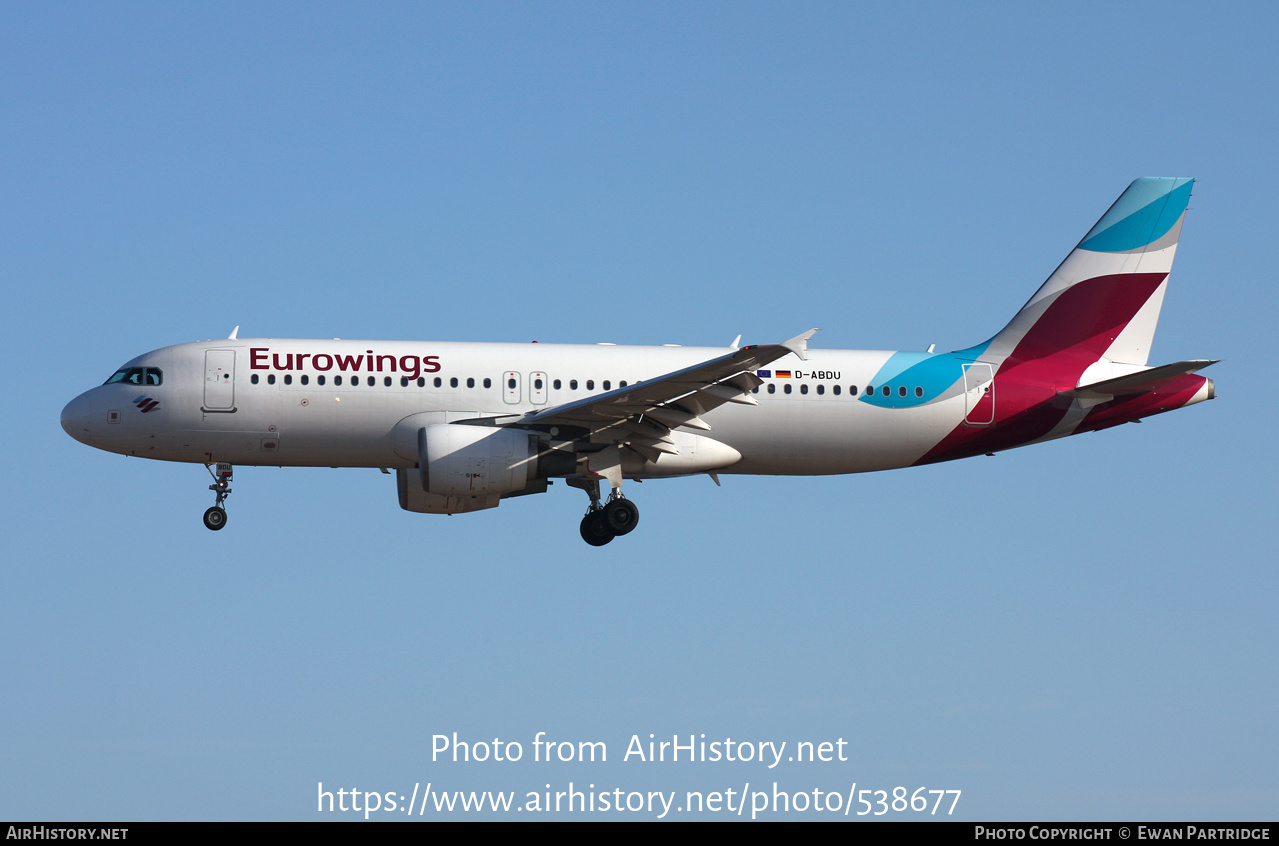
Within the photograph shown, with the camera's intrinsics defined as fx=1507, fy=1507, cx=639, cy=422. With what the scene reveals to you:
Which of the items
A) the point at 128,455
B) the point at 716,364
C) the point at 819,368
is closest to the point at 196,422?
the point at 128,455

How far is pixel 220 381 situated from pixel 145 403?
1.84 metres

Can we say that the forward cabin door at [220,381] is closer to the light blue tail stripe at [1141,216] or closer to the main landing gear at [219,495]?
the main landing gear at [219,495]

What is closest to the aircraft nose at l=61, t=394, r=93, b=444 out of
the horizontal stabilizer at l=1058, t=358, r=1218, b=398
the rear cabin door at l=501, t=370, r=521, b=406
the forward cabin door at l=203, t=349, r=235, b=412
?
the forward cabin door at l=203, t=349, r=235, b=412

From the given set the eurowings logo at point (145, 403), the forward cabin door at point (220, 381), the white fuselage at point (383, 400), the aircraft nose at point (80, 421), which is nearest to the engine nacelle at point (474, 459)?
the white fuselage at point (383, 400)

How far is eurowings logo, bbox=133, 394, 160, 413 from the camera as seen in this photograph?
34875mm

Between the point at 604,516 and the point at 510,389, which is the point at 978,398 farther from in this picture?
the point at 510,389

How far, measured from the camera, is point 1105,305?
3931 centimetres

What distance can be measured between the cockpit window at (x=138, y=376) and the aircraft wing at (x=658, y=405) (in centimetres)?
837

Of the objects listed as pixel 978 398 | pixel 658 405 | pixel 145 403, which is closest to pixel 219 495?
pixel 145 403

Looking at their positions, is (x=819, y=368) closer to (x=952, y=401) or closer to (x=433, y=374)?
(x=952, y=401)

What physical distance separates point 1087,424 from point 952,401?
3.62 m

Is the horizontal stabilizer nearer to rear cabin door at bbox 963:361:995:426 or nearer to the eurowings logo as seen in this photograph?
rear cabin door at bbox 963:361:995:426

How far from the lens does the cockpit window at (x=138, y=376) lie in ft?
115

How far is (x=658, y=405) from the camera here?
33.7 metres
